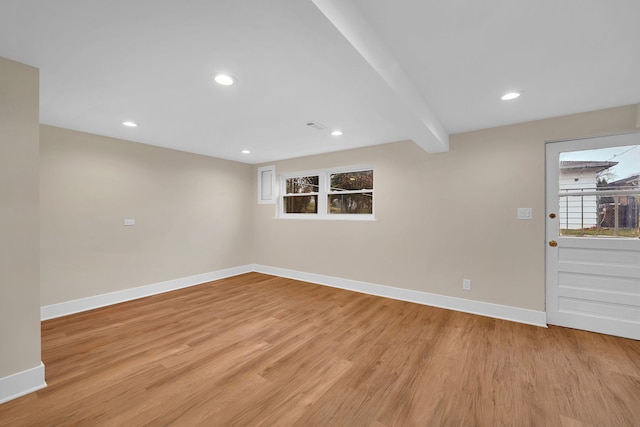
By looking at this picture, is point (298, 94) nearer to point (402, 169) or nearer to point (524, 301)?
point (402, 169)

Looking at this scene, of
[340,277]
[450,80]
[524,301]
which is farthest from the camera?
[340,277]

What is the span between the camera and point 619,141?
2561mm

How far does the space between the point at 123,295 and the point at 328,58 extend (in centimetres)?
414

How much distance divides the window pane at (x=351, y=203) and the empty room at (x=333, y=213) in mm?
51

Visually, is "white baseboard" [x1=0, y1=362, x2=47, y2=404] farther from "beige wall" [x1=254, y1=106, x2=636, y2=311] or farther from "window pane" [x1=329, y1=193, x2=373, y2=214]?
"window pane" [x1=329, y1=193, x2=373, y2=214]

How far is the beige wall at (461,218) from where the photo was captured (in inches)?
112

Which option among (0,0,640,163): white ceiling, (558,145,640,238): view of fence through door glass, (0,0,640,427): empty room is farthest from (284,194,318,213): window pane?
(558,145,640,238): view of fence through door glass

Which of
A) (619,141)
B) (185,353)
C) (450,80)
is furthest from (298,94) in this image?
(619,141)

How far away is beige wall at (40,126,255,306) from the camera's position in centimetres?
311

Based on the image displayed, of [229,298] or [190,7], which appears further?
[229,298]

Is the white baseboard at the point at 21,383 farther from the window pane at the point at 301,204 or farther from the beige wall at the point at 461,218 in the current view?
the window pane at the point at 301,204

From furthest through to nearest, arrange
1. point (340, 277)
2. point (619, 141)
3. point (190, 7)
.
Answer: point (340, 277) < point (619, 141) < point (190, 7)

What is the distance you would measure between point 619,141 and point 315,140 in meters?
3.35

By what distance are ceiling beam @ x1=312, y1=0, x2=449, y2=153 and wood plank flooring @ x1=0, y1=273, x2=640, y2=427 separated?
2.13m
